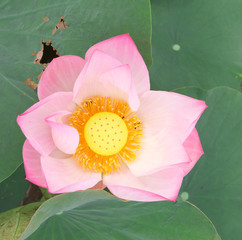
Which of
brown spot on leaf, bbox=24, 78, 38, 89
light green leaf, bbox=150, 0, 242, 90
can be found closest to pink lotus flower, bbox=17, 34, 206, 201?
brown spot on leaf, bbox=24, 78, 38, 89

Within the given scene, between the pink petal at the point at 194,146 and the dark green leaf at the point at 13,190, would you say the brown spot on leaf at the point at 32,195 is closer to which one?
the dark green leaf at the point at 13,190

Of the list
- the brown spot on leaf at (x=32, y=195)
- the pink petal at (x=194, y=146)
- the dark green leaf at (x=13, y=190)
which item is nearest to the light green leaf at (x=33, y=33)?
the pink petal at (x=194, y=146)

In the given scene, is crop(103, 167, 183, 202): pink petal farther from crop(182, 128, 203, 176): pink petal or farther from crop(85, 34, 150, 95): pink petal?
crop(85, 34, 150, 95): pink petal

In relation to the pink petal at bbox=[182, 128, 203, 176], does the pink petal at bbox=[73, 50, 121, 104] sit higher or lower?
higher

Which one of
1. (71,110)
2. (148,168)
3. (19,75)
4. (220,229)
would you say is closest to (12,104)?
(19,75)

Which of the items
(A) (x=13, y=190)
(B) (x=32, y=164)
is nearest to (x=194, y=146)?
(B) (x=32, y=164)

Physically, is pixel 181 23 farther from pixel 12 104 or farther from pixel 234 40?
pixel 12 104

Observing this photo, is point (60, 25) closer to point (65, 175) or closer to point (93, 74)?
point (93, 74)
